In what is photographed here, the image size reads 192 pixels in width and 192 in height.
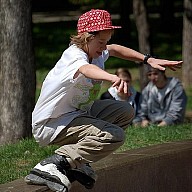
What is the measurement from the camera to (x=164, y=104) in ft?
34.6

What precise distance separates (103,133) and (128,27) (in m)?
20.1

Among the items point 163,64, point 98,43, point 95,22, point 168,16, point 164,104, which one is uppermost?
point 95,22

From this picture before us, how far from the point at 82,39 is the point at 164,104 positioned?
5392 mm

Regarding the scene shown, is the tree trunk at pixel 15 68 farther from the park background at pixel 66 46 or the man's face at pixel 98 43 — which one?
the man's face at pixel 98 43

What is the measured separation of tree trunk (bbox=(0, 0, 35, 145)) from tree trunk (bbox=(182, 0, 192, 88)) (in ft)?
30.0

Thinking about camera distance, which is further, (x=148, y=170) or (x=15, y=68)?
(x=15, y=68)

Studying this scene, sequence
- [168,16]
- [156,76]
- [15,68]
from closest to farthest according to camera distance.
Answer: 1. [15,68]
2. [156,76]
3. [168,16]

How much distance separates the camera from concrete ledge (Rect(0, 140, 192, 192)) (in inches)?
239

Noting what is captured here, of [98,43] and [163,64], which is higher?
[98,43]

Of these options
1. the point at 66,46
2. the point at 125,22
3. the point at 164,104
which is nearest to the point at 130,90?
the point at 164,104

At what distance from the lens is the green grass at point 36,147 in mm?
6371

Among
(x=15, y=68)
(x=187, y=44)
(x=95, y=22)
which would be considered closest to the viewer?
(x=95, y=22)

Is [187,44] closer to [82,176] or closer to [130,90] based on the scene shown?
[130,90]

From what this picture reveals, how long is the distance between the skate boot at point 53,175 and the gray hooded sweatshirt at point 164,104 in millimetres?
4950
